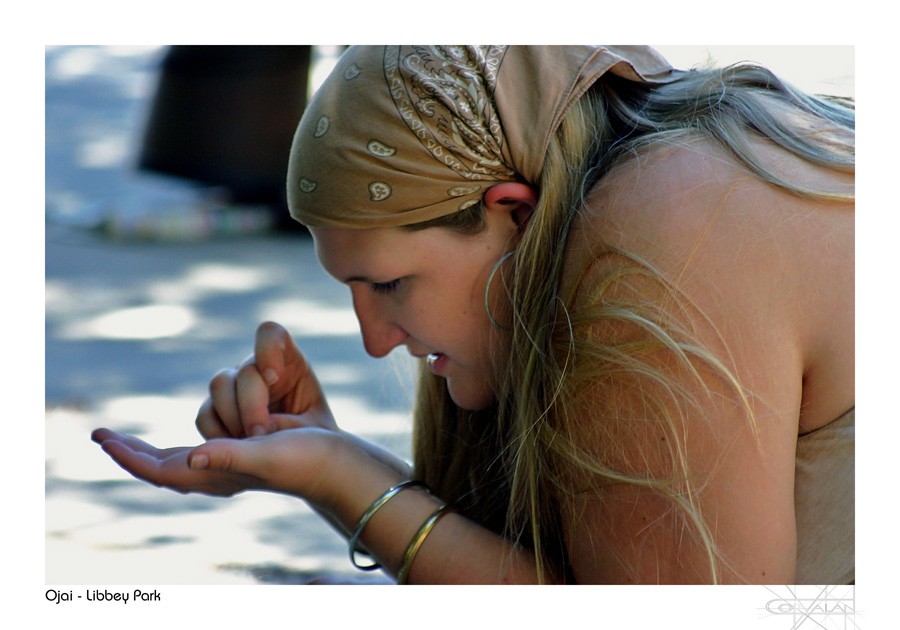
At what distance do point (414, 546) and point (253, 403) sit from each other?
261 mm

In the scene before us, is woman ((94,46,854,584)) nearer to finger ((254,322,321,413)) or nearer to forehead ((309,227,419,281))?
forehead ((309,227,419,281))

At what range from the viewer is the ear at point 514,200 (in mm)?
986

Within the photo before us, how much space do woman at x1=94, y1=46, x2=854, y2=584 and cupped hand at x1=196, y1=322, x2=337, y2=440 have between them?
0.17 ft

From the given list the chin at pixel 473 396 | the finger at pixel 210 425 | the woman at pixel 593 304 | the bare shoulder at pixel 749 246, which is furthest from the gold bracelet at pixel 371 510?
the bare shoulder at pixel 749 246

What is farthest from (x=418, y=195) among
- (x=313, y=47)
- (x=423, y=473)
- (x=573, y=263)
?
(x=423, y=473)

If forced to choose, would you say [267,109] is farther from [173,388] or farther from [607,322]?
[607,322]

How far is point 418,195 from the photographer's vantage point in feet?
3.21

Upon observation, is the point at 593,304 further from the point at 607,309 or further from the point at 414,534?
the point at 414,534

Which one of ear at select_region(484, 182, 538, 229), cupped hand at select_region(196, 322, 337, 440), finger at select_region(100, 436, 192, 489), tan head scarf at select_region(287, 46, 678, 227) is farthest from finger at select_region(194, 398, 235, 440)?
ear at select_region(484, 182, 538, 229)

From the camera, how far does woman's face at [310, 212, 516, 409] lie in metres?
1.01

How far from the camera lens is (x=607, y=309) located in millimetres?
919

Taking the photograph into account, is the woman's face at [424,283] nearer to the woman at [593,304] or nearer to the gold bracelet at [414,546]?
the woman at [593,304]

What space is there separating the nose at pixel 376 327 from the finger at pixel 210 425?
221mm
